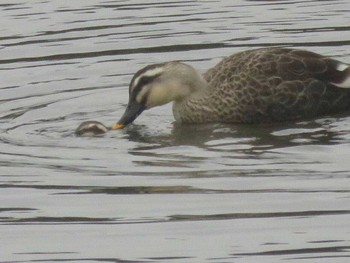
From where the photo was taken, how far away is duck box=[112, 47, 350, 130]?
1432 cm

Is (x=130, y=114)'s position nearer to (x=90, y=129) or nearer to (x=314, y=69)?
(x=90, y=129)

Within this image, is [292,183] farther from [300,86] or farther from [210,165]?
[300,86]

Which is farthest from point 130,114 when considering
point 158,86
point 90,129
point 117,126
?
point 90,129

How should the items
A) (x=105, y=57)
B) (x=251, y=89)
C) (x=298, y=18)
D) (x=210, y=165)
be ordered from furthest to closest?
1. (x=298, y=18)
2. (x=105, y=57)
3. (x=251, y=89)
4. (x=210, y=165)

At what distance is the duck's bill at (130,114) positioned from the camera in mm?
14133

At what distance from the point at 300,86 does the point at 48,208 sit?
419 centimetres

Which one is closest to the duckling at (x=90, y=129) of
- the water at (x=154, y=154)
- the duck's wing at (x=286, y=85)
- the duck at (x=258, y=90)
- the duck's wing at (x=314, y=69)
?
the water at (x=154, y=154)

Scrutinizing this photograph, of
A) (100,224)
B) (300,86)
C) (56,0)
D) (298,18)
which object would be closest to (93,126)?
(300,86)

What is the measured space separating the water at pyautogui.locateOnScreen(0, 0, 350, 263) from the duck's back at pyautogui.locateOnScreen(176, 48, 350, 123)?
0.62 ft

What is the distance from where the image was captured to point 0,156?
41.6 ft

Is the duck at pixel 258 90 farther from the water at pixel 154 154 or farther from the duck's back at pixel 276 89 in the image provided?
the water at pixel 154 154

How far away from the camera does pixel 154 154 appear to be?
12695mm

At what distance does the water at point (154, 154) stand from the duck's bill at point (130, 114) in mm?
87

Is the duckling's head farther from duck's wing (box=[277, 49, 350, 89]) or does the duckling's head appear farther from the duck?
duck's wing (box=[277, 49, 350, 89])
